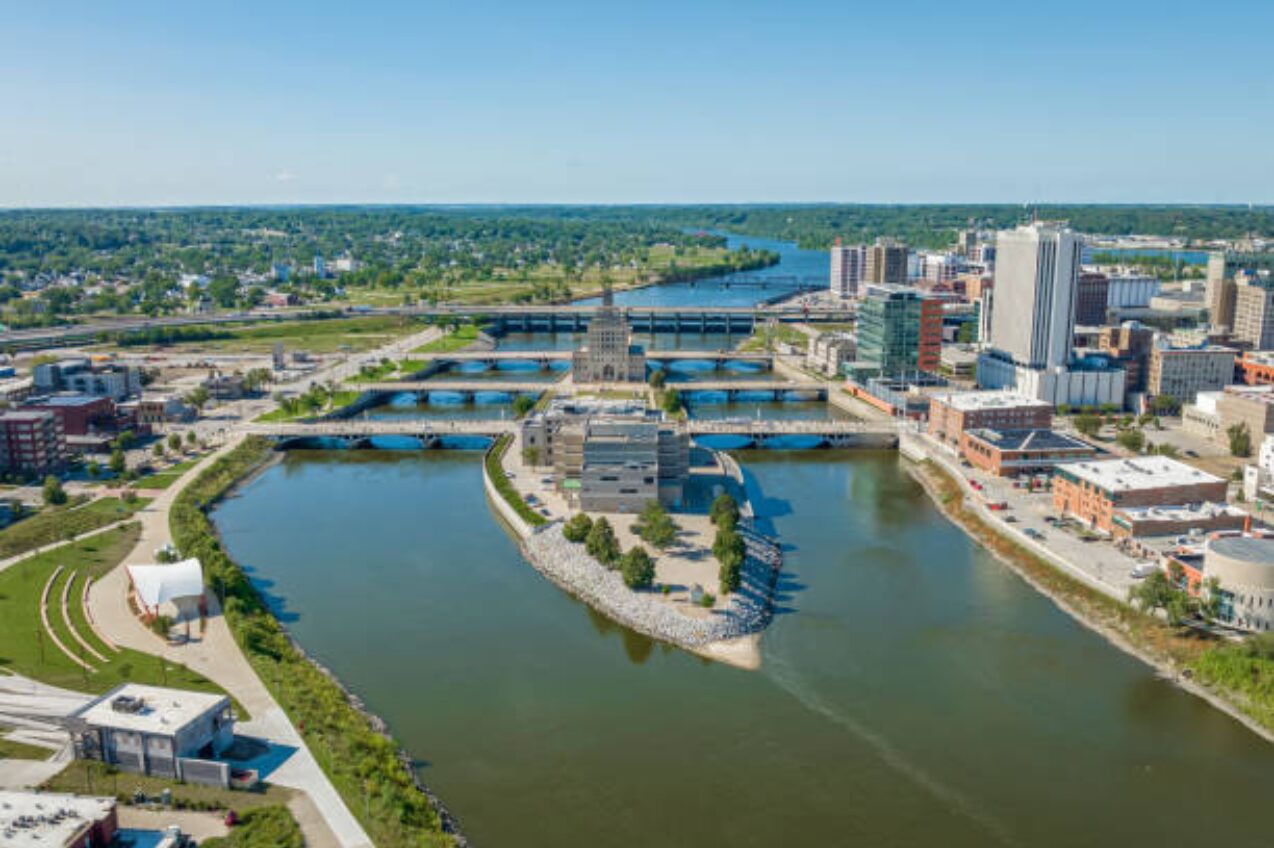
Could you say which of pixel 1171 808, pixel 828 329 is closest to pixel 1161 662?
pixel 1171 808

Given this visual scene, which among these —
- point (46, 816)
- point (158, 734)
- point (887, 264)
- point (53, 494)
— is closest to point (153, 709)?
point (158, 734)

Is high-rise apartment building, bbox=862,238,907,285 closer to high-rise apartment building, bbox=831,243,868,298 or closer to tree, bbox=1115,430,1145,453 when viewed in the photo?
high-rise apartment building, bbox=831,243,868,298

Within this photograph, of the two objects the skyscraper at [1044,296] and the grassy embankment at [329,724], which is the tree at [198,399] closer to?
the grassy embankment at [329,724]

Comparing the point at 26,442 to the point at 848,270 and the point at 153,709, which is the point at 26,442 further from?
the point at 848,270

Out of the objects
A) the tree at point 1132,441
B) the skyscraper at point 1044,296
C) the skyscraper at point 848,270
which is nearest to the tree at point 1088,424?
the tree at point 1132,441

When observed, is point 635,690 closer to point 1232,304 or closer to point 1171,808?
point 1171,808
